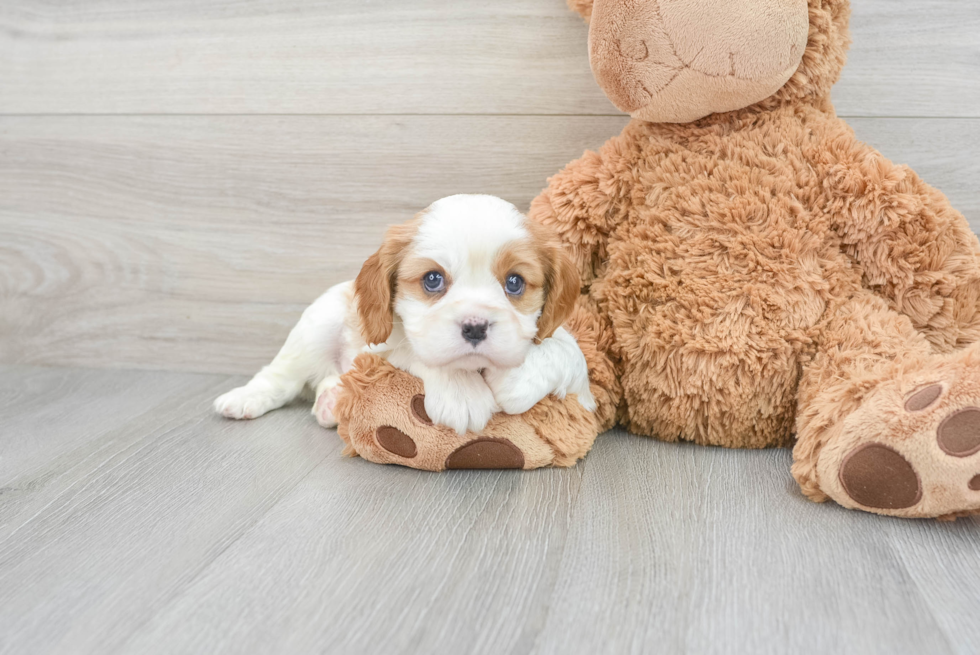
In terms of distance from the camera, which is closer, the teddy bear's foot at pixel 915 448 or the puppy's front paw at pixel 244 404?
the teddy bear's foot at pixel 915 448

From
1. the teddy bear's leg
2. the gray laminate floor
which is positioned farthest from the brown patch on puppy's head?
the teddy bear's leg

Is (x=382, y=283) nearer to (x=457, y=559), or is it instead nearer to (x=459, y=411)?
(x=459, y=411)

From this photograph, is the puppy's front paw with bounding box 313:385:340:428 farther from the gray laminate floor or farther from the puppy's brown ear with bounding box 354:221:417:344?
the puppy's brown ear with bounding box 354:221:417:344

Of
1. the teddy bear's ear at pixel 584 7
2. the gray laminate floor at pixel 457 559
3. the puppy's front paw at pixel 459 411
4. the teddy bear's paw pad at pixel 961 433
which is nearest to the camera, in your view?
the gray laminate floor at pixel 457 559

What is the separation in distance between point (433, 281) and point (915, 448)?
0.69 m

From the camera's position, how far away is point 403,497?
1119 mm

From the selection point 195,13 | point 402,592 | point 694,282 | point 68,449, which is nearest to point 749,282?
point 694,282

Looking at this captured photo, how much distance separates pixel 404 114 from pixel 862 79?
93 centimetres

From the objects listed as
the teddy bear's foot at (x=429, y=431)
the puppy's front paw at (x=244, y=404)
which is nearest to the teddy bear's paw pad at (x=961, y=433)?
the teddy bear's foot at (x=429, y=431)

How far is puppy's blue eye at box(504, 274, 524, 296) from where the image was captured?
1.16 metres

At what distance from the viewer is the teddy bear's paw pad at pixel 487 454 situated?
3.91 feet

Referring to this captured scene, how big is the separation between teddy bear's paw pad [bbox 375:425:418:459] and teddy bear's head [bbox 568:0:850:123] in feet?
2.15

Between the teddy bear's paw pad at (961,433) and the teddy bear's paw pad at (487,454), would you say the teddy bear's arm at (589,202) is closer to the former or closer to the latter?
the teddy bear's paw pad at (487,454)

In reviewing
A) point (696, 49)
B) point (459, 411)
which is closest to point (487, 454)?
point (459, 411)
